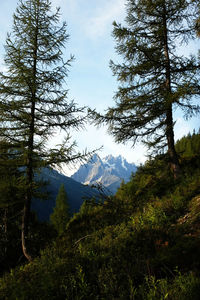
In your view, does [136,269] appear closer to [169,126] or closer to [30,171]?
[30,171]

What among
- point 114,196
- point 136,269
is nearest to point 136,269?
point 136,269

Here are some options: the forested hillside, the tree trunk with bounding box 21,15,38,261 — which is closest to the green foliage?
the forested hillside

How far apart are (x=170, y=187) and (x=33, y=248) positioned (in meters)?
6.52

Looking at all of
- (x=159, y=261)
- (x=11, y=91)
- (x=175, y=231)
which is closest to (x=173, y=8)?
(x=11, y=91)

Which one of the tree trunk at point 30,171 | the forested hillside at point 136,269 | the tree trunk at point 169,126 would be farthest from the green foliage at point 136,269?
the tree trunk at point 169,126

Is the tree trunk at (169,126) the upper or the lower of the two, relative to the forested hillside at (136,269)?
upper

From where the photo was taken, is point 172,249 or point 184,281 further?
point 172,249

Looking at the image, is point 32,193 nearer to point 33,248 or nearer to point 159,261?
point 33,248

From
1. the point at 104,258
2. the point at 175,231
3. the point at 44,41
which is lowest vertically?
the point at 104,258

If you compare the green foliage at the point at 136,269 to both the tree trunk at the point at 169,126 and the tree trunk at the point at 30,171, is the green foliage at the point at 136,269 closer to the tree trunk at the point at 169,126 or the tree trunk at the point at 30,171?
the tree trunk at the point at 30,171

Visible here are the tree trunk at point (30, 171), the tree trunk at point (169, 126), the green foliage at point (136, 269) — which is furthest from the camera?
the tree trunk at point (169, 126)

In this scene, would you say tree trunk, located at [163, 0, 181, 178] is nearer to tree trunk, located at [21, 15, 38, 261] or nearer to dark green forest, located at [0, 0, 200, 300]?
dark green forest, located at [0, 0, 200, 300]

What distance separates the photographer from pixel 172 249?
325 cm

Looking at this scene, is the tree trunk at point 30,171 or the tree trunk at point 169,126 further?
the tree trunk at point 169,126
